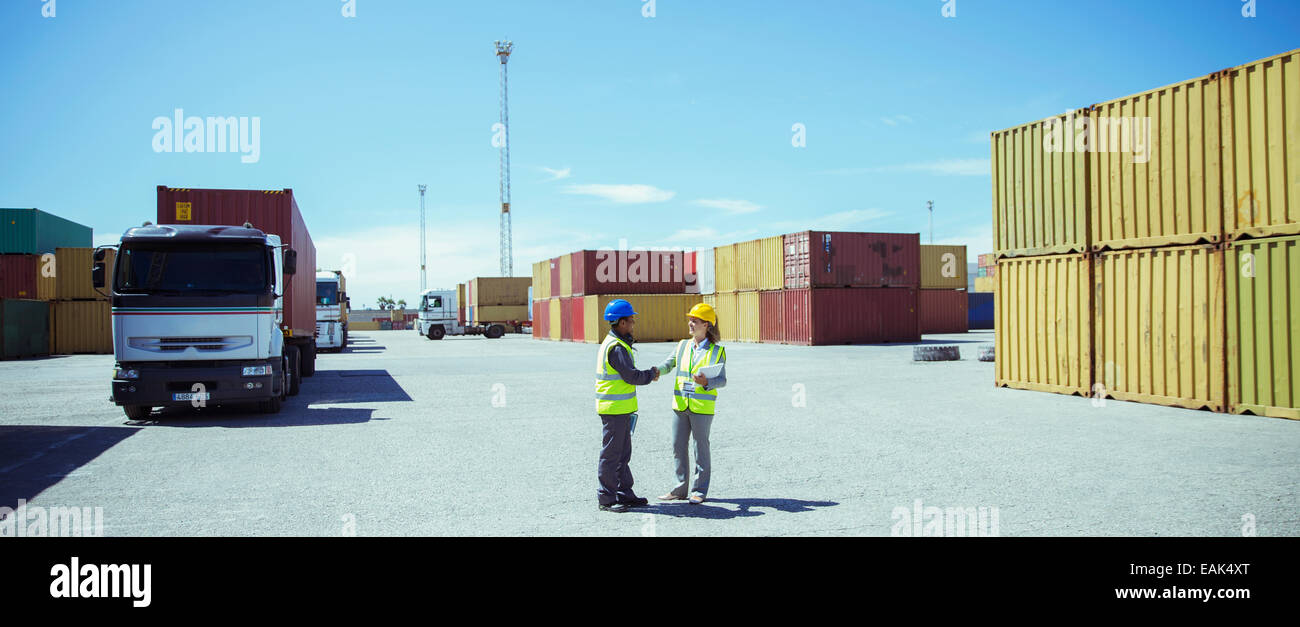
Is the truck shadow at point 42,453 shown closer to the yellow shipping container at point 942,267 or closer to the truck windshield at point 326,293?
the truck windshield at point 326,293

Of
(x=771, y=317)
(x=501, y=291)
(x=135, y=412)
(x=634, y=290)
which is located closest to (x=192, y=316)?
(x=135, y=412)

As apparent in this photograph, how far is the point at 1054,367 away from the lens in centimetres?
1369

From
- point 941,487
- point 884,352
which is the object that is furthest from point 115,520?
point 884,352

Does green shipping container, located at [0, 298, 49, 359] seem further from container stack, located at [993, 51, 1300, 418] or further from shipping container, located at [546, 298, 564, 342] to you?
container stack, located at [993, 51, 1300, 418]

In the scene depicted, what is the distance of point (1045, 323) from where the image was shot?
13.9 metres

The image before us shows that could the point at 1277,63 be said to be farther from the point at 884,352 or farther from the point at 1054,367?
the point at 884,352

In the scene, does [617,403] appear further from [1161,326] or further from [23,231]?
[23,231]

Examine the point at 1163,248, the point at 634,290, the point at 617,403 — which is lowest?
the point at 617,403

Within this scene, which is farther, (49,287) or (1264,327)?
(49,287)

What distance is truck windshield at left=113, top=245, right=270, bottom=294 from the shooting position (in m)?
11.2

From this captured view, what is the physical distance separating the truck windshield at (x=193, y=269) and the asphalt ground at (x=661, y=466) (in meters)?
1.91

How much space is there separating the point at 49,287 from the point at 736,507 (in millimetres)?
37669

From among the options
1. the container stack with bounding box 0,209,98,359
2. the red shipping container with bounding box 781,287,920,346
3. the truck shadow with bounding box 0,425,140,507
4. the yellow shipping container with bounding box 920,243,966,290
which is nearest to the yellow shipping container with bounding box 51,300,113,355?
the container stack with bounding box 0,209,98,359

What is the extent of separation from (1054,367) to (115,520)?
1325 centimetres
